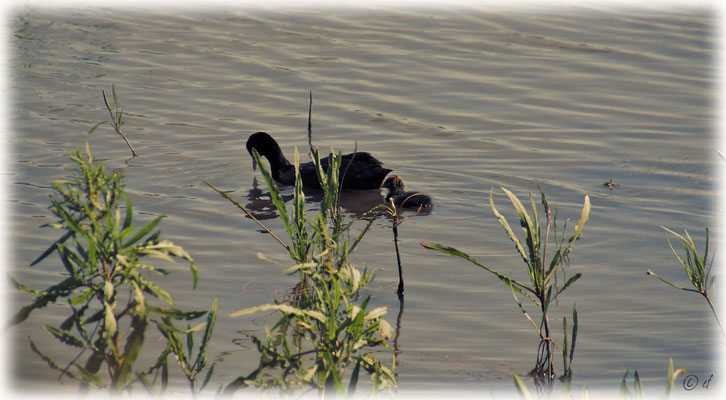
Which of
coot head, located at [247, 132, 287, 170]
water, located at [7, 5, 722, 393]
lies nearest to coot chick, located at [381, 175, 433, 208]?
water, located at [7, 5, 722, 393]

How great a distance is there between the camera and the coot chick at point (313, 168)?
31.9 feet

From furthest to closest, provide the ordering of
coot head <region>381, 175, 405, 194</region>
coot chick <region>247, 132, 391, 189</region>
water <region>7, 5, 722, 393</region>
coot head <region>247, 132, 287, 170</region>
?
1. coot head <region>247, 132, 287, 170</region>
2. coot chick <region>247, 132, 391, 189</region>
3. coot head <region>381, 175, 405, 194</region>
4. water <region>7, 5, 722, 393</region>

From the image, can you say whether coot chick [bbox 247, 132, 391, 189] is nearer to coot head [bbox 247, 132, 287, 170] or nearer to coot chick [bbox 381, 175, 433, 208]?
coot head [bbox 247, 132, 287, 170]

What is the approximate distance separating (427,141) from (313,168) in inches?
76.6

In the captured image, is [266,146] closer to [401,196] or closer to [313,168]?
[313,168]

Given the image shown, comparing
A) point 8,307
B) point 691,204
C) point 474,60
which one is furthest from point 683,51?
point 8,307

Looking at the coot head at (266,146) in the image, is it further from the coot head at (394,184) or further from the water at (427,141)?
the coot head at (394,184)

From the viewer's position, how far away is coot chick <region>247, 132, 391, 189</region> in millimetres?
9734

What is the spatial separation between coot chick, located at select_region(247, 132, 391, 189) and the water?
0.27m

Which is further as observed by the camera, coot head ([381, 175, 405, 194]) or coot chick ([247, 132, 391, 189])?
coot chick ([247, 132, 391, 189])

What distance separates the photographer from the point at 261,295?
21.5ft

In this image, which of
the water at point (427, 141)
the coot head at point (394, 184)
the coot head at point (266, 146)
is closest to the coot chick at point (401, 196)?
the coot head at point (394, 184)

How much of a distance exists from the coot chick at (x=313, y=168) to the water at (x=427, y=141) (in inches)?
10.4

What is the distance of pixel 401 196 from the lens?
9.30 meters
